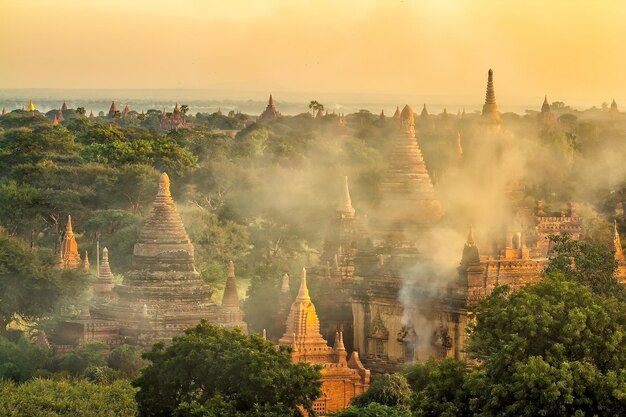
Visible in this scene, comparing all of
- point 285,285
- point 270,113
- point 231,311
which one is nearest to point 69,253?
point 285,285

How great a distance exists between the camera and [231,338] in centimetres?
4203

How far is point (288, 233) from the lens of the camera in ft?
257

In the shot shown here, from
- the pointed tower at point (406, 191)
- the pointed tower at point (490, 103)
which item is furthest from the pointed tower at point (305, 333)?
the pointed tower at point (490, 103)

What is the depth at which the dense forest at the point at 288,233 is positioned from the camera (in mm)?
37875

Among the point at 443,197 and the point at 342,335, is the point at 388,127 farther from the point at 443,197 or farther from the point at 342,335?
the point at 342,335

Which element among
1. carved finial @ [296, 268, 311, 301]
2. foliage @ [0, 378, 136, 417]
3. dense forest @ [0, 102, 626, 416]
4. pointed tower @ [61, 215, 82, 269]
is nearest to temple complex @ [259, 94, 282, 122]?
dense forest @ [0, 102, 626, 416]

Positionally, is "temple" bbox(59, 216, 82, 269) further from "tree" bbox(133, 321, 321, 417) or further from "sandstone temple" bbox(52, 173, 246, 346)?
"tree" bbox(133, 321, 321, 417)

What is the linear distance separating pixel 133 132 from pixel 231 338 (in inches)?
2345

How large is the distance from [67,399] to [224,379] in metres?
4.70

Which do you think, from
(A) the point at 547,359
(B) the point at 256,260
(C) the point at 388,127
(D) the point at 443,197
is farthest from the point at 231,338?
(C) the point at 388,127

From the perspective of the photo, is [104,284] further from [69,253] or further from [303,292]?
[69,253]

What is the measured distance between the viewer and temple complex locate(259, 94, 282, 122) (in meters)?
134

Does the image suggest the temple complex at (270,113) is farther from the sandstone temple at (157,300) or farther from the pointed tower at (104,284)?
the sandstone temple at (157,300)

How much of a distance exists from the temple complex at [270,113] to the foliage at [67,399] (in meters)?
88.5
